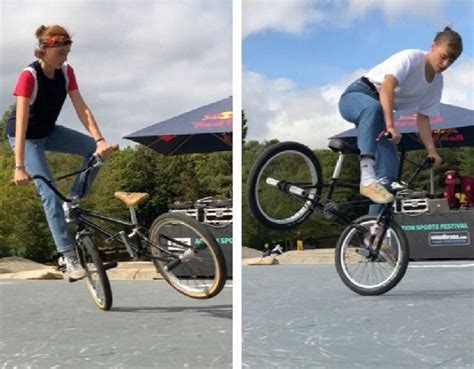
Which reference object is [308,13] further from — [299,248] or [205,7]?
[299,248]

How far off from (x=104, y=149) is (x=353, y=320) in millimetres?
1272

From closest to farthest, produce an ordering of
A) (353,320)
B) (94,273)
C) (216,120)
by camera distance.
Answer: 1. (353,320)
2. (94,273)
3. (216,120)

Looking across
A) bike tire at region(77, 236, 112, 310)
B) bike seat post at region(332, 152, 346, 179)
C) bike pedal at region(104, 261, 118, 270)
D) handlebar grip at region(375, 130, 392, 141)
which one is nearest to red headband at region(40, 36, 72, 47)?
bike tire at region(77, 236, 112, 310)

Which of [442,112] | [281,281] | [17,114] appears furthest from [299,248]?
[17,114]

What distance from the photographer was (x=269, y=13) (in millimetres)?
2885

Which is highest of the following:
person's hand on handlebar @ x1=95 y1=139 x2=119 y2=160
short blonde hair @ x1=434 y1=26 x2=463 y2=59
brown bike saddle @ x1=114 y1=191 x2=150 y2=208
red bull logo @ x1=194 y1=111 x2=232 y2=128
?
short blonde hair @ x1=434 y1=26 x2=463 y2=59

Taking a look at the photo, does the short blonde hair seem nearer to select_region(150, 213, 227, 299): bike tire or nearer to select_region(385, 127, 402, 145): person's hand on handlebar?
select_region(385, 127, 402, 145): person's hand on handlebar

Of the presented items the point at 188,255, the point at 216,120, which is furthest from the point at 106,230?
the point at 216,120

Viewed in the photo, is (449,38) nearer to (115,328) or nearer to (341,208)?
(341,208)

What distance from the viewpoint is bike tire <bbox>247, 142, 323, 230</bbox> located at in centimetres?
266

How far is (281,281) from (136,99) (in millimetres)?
1109

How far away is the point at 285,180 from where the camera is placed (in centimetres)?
265

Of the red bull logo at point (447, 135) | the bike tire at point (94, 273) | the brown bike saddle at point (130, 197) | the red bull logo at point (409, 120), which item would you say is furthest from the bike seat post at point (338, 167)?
the bike tire at point (94, 273)

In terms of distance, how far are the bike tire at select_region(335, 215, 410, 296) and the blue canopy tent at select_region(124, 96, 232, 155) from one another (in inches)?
27.6
